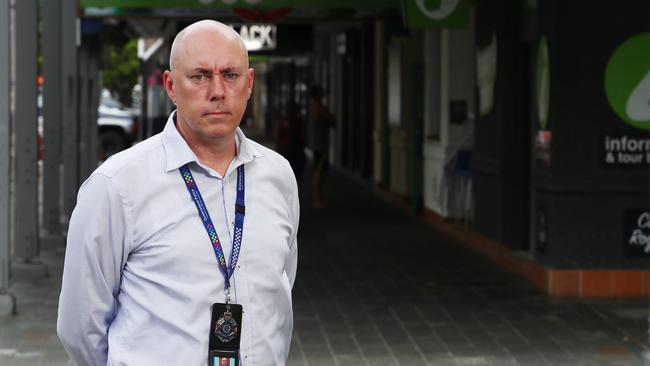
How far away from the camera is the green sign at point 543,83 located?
1140 cm

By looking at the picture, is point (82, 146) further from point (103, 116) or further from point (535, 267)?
point (103, 116)

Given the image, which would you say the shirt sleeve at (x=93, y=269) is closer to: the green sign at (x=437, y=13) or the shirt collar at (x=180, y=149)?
the shirt collar at (x=180, y=149)

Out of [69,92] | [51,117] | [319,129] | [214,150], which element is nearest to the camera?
[214,150]

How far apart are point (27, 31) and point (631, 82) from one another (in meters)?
5.04

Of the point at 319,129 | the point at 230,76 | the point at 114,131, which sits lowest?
the point at 114,131

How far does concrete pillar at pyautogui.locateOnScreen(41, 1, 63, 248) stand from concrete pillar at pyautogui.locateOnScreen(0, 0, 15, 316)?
3658mm

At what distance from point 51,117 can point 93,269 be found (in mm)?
11076

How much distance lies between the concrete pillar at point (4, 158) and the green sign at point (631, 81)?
14.6ft

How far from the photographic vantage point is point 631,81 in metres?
11.1

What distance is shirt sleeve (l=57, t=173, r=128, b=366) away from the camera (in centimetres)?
335

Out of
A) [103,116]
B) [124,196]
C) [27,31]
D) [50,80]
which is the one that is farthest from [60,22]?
[103,116]

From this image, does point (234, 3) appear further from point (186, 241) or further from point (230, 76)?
point (186, 241)

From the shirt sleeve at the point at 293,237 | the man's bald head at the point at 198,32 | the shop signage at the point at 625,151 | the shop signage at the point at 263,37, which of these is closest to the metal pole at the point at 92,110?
the shop signage at the point at 263,37

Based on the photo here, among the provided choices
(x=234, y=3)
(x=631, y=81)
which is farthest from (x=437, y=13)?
(x=631, y=81)
